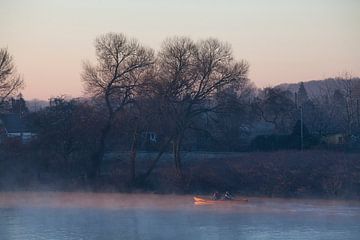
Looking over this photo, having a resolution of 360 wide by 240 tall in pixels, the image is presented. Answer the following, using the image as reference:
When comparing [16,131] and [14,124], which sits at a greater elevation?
[14,124]

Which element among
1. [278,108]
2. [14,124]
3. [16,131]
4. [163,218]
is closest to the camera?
[163,218]

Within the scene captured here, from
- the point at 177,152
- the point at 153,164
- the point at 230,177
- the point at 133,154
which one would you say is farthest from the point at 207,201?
the point at 133,154

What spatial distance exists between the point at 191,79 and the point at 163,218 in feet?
40.3

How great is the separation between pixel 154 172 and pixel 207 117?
412 centimetres

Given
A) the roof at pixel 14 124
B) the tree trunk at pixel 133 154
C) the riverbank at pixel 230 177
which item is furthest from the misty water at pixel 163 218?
the roof at pixel 14 124

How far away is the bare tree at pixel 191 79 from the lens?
3891 cm

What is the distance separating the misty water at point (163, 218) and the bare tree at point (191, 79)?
451 centimetres

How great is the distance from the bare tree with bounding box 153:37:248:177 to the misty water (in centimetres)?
451

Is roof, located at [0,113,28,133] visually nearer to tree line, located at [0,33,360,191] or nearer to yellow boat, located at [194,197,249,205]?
tree line, located at [0,33,360,191]

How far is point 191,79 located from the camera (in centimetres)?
3916

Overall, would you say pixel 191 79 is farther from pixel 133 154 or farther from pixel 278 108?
pixel 278 108

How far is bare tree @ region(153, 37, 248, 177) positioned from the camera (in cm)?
3891

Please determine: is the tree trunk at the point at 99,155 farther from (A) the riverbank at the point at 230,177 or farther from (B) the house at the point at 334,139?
(B) the house at the point at 334,139

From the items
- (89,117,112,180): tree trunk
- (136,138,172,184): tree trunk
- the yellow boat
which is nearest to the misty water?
the yellow boat
